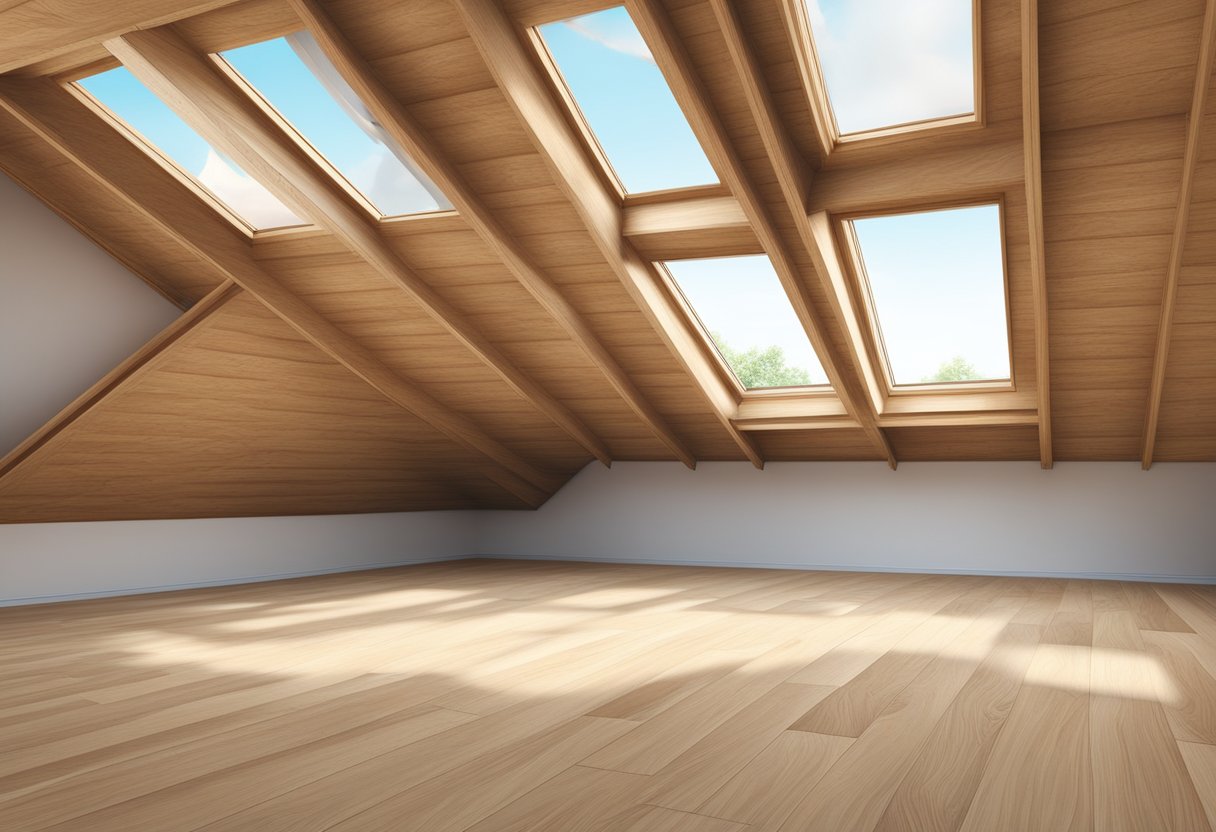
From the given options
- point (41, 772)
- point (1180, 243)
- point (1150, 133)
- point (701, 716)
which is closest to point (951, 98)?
point (1150, 133)

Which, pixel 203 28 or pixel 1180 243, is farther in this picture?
pixel 1180 243

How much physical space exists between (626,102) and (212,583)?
13.1 feet

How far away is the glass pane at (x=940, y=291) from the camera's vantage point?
4.29 m

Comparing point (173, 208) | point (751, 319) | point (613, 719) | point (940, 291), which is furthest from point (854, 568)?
point (173, 208)

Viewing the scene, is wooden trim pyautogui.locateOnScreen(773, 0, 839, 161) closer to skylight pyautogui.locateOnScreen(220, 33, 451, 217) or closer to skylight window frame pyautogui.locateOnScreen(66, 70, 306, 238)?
skylight pyautogui.locateOnScreen(220, 33, 451, 217)

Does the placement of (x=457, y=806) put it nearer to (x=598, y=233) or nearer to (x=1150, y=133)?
(x=598, y=233)

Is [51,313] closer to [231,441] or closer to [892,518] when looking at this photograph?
[231,441]

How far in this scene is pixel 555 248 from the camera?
4.43 m

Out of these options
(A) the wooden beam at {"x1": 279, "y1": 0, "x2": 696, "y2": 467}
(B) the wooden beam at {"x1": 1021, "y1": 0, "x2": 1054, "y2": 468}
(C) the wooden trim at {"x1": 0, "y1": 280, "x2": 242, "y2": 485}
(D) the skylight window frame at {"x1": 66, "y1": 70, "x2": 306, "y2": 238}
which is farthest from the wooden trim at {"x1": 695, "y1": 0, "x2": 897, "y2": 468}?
(C) the wooden trim at {"x1": 0, "y1": 280, "x2": 242, "y2": 485}

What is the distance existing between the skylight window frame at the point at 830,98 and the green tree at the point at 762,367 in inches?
72.4

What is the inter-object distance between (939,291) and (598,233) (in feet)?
6.17

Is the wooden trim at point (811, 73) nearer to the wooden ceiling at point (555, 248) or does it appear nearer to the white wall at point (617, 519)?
the wooden ceiling at point (555, 248)

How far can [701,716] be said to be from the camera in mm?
2344

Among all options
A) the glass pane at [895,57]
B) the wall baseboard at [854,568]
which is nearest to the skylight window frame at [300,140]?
the glass pane at [895,57]
